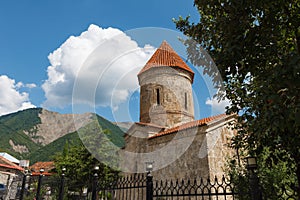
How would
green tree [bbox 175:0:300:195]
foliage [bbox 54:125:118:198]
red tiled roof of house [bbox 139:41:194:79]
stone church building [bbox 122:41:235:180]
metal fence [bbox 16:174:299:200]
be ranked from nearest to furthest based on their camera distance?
green tree [bbox 175:0:300:195], metal fence [bbox 16:174:299:200], stone church building [bbox 122:41:235:180], foliage [bbox 54:125:118:198], red tiled roof of house [bbox 139:41:194:79]

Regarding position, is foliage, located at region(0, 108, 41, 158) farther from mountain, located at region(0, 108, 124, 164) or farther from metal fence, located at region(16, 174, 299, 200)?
metal fence, located at region(16, 174, 299, 200)

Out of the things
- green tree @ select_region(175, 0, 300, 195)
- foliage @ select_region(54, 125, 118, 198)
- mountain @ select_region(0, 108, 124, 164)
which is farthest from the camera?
mountain @ select_region(0, 108, 124, 164)

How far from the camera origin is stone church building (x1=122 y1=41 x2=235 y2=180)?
980cm

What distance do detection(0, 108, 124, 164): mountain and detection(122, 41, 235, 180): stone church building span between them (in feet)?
94.6

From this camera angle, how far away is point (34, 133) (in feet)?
280

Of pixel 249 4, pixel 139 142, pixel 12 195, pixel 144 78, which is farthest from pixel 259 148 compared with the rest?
pixel 144 78

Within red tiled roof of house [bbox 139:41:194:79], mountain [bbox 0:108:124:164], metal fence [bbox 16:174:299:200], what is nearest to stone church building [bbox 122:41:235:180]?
red tiled roof of house [bbox 139:41:194:79]

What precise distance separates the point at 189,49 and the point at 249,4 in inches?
55.1

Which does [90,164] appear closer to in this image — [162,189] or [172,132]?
[172,132]

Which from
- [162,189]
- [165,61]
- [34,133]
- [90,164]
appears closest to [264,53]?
[162,189]

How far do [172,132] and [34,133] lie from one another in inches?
3414

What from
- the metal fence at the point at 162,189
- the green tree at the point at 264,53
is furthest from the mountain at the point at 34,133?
the green tree at the point at 264,53

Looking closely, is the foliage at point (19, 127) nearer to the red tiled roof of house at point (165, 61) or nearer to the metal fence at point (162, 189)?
the red tiled roof of house at point (165, 61)

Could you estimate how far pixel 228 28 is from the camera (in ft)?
9.87
